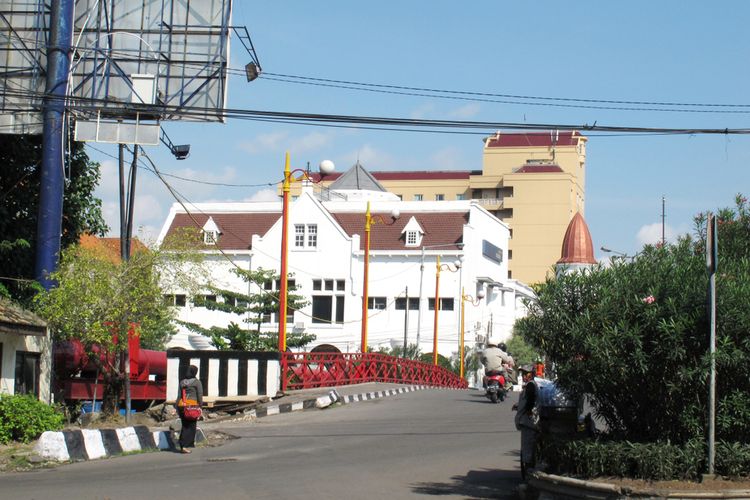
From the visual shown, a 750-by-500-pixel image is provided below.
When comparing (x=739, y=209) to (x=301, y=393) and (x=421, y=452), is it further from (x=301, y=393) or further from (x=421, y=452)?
(x=301, y=393)

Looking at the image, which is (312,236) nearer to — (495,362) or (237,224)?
(237,224)

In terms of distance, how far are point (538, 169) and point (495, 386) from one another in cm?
7762

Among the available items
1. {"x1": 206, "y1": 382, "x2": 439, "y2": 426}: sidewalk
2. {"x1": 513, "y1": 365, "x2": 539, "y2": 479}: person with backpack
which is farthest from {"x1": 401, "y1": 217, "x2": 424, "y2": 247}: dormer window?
{"x1": 513, "y1": 365, "x2": 539, "y2": 479}: person with backpack

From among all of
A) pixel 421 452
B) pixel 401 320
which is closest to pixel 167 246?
pixel 421 452

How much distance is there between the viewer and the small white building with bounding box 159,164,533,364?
6712 centimetres

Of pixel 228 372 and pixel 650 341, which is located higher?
pixel 650 341

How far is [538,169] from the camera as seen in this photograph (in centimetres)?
10144

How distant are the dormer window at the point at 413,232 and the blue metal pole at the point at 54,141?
153 feet

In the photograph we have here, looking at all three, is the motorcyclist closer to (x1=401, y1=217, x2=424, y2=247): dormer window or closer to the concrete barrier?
the concrete barrier

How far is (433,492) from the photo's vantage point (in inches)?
462

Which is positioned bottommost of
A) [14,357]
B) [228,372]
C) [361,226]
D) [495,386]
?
[495,386]

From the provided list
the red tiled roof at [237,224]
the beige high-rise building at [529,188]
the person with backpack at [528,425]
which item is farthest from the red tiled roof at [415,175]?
the person with backpack at [528,425]

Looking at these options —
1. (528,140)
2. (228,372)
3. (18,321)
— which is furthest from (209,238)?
(528,140)

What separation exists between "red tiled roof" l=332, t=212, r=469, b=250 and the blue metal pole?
46.4 metres
